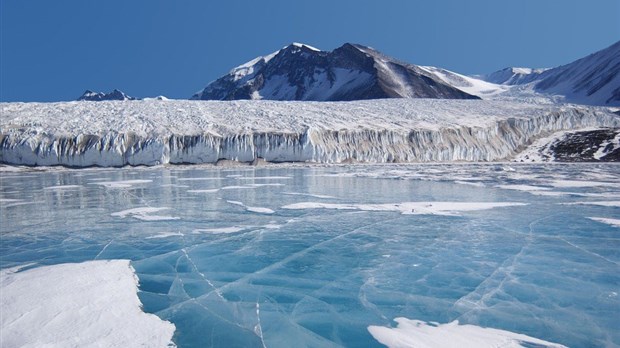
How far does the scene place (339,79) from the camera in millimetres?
127938

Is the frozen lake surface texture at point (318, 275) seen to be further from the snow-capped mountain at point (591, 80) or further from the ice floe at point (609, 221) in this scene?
the snow-capped mountain at point (591, 80)

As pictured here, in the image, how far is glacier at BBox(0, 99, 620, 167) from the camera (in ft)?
111

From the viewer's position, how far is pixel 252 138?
3628 cm

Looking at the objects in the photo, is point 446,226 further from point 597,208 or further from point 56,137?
point 56,137

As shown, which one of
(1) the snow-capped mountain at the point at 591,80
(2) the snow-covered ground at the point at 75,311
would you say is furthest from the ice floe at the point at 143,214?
(1) the snow-capped mountain at the point at 591,80

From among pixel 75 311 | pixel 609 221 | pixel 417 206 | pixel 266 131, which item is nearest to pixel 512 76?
pixel 266 131

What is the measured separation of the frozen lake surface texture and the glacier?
23.0 metres

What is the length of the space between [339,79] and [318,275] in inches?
4951

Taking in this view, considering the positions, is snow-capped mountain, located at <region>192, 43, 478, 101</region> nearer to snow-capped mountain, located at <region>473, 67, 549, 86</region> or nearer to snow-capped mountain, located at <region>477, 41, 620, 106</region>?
snow-capped mountain, located at <region>477, 41, 620, 106</region>

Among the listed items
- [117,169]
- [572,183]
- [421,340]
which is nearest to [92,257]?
[421,340]

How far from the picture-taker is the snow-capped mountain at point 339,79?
111 m

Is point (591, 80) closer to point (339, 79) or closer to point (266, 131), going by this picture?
point (339, 79)

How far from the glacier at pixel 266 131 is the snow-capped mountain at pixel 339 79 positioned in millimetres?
55688

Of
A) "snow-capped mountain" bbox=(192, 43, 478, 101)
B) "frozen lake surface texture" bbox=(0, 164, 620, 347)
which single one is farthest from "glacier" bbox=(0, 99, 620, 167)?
"snow-capped mountain" bbox=(192, 43, 478, 101)
